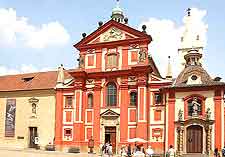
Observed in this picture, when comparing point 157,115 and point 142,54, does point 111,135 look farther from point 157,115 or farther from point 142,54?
point 142,54

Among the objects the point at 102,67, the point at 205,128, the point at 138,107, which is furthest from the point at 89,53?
the point at 205,128

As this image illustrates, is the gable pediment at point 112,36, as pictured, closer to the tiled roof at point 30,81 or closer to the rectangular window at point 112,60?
the rectangular window at point 112,60

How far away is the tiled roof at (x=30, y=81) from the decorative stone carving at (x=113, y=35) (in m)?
9.08

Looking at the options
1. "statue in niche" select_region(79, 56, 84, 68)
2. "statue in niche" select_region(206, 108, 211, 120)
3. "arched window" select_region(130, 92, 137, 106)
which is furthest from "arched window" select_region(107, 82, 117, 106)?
"statue in niche" select_region(206, 108, 211, 120)

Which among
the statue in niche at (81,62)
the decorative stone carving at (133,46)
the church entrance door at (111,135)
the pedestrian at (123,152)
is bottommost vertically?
the pedestrian at (123,152)

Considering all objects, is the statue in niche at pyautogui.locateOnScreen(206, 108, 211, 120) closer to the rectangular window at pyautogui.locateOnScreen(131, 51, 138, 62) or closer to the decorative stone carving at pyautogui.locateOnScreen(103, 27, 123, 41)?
the rectangular window at pyautogui.locateOnScreen(131, 51, 138, 62)

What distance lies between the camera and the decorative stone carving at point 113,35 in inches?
1827

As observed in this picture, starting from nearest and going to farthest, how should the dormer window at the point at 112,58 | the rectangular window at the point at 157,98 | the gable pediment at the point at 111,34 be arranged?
the rectangular window at the point at 157,98
the gable pediment at the point at 111,34
the dormer window at the point at 112,58

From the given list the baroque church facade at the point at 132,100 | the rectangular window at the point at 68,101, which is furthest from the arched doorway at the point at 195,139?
the rectangular window at the point at 68,101

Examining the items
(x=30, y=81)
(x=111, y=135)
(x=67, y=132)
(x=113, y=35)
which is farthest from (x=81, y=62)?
(x=30, y=81)

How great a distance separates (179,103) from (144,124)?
443 cm

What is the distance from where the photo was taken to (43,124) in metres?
50.3

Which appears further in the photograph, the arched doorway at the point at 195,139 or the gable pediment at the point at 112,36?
the gable pediment at the point at 112,36

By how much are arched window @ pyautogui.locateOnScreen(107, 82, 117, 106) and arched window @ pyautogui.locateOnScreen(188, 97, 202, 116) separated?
356 inches
